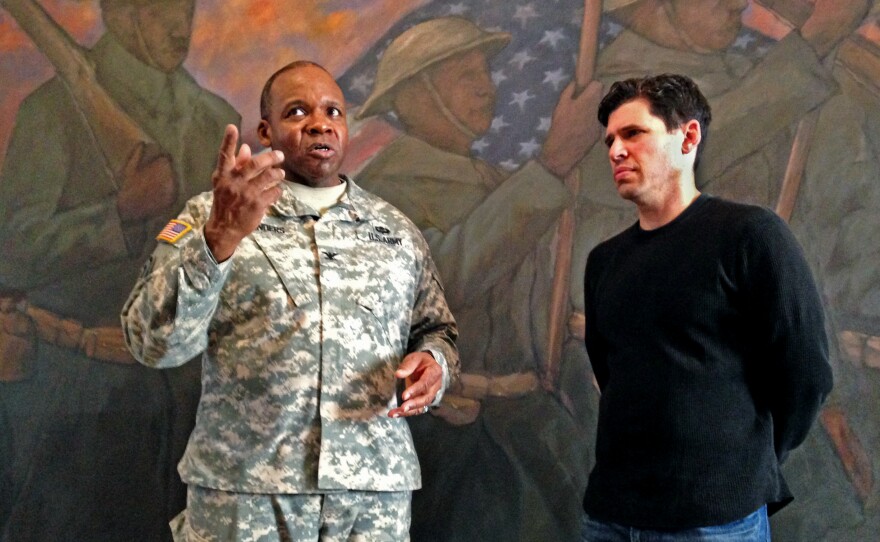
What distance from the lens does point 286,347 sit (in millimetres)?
1902

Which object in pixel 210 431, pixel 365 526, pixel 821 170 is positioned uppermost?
pixel 821 170

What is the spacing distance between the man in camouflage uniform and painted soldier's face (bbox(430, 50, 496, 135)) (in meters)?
0.77

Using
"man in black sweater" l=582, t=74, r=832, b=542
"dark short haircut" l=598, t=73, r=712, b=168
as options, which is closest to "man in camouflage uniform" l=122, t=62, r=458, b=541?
"man in black sweater" l=582, t=74, r=832, b=542

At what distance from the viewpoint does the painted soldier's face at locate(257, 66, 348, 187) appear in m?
2.14

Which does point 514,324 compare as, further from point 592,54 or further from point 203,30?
point 203,30

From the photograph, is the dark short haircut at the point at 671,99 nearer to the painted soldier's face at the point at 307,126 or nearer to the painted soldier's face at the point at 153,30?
the painted soldier's face at the point at 307,126

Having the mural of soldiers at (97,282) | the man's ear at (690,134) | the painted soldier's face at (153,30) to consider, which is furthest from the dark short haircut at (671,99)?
the painted soldier's face at (153,30)

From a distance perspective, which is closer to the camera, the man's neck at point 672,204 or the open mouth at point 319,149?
the man's neck at point 672,204

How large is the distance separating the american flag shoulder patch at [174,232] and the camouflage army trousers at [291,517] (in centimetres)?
59

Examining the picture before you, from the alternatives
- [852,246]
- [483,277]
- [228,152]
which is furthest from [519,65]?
[228,152]

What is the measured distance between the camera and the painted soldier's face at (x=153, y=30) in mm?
2816

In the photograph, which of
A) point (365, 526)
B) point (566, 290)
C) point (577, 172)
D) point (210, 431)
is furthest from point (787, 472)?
point (210, 431)

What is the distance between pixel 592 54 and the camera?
275cm

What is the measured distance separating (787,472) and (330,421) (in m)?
1.51
